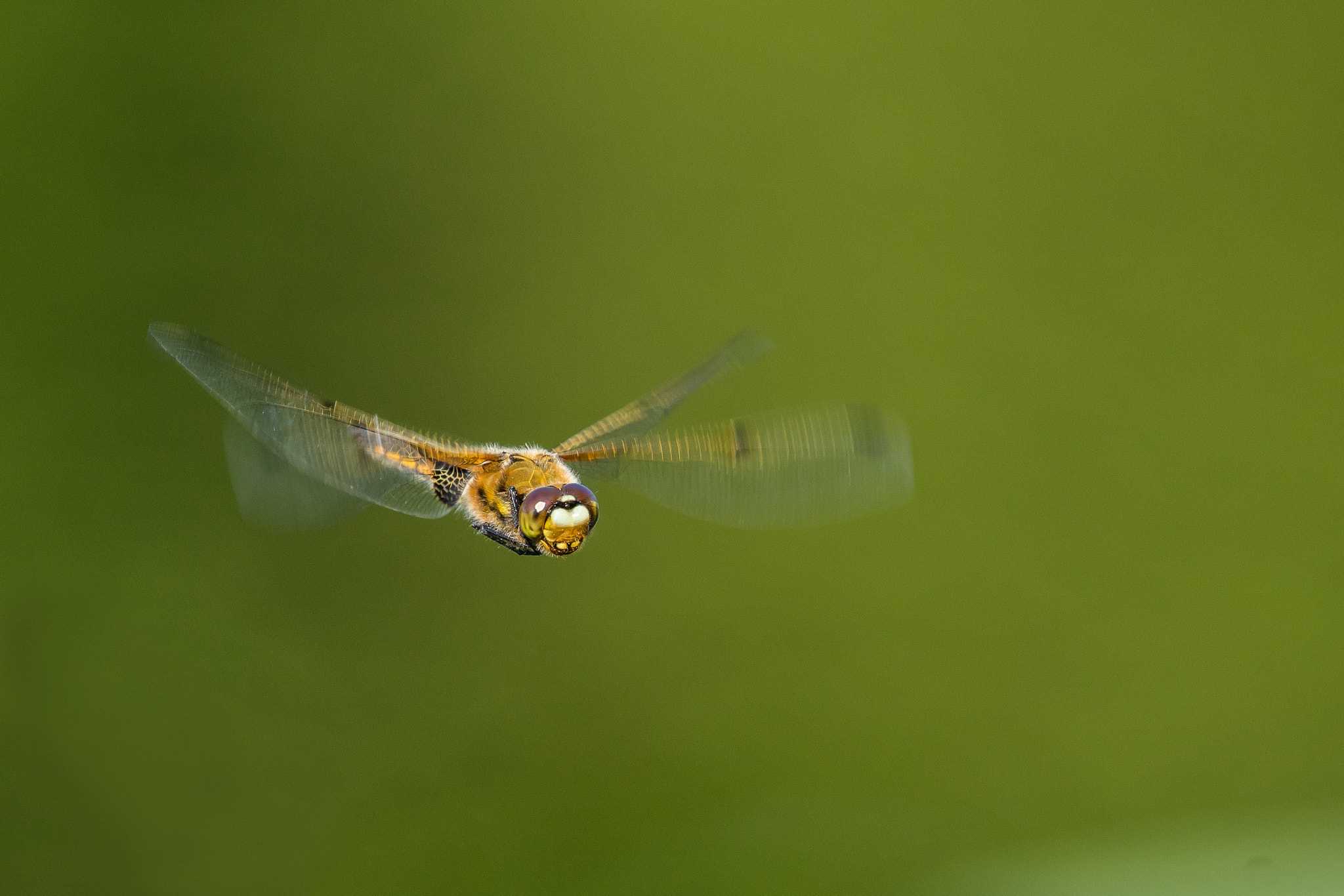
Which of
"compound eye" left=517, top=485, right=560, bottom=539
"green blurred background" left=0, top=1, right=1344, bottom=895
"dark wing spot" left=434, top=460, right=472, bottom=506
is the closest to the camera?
"compound eye" left=517, top=485, right=560, bottom=539

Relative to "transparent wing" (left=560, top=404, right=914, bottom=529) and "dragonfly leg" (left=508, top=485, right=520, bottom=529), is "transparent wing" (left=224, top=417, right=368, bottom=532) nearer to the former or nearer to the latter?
"dragonfly leg" (left=508, top=485, right=520, bottom=529)

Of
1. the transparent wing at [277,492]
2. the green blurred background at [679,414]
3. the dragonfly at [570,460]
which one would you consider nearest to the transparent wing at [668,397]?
the dragonfly at [570,460]

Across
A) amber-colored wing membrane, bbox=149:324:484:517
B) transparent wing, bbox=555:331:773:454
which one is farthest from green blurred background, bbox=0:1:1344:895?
amber-colored wing membrane, bbox=149:324:484:517

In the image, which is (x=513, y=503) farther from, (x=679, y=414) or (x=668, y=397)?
(x=679, y=414)

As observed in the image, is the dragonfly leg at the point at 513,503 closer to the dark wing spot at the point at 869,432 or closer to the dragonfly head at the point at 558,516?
the dragonfly head at the point at 558,516

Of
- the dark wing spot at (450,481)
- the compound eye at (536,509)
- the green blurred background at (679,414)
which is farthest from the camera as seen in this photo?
the green blurred background at (679,414)

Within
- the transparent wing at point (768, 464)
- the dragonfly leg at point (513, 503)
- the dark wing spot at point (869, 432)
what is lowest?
the dragonfly leg at point (513, 503)

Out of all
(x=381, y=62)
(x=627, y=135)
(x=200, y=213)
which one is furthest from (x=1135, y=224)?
(x=200, y=213)
